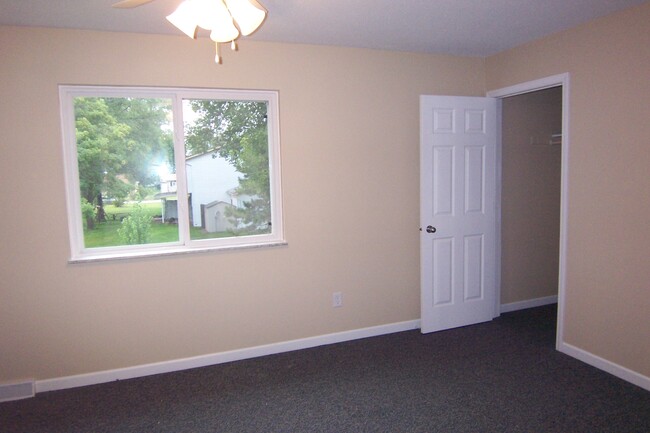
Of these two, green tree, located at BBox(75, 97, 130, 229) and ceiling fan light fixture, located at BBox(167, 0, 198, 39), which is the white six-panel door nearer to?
ceiling fan light fixture, located at BBox(167, 0, 198, 39)

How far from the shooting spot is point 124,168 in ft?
10.1

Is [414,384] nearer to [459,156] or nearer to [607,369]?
[607,369]

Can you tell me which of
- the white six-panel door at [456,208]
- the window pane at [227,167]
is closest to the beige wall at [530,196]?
the white six-panel door at [456,208]

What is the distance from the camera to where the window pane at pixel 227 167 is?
322 cm

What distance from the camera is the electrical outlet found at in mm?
3568

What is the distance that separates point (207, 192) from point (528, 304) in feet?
11.1

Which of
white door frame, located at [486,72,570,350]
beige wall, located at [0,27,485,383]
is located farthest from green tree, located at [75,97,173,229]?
white door frame, located at [486,72,570,350]

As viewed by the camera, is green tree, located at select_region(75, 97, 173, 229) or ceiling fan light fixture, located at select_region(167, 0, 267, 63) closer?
ceiling fan light fixture, located at select_region(167, 0, 267, 63)

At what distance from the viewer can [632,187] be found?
108 inches

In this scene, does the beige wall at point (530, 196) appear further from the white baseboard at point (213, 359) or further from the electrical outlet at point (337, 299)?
the electrical outlet at point (337, 299)

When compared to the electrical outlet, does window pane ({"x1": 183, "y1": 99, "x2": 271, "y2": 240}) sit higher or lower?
higher

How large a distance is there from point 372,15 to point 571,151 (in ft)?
5.88

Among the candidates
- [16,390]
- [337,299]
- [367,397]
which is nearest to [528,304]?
[337,299]

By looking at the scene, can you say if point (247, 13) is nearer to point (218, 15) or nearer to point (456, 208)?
point (218, 15)
